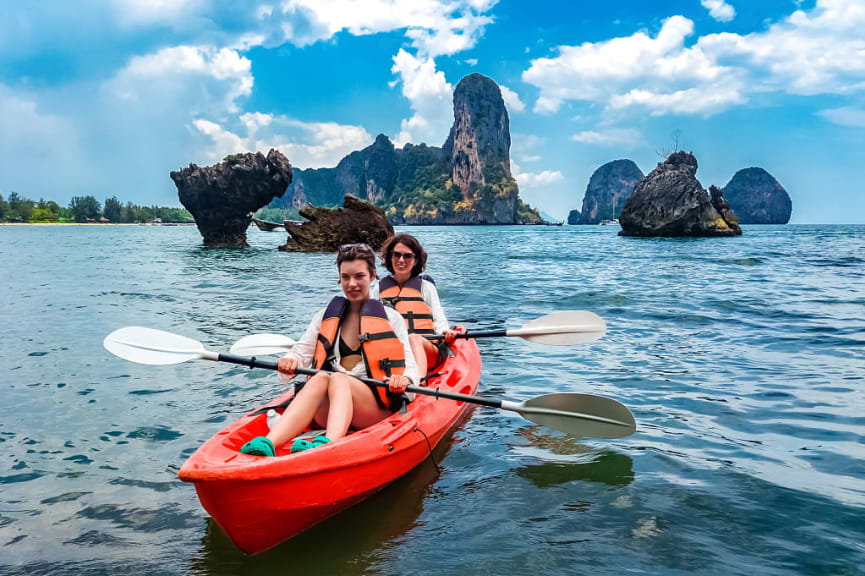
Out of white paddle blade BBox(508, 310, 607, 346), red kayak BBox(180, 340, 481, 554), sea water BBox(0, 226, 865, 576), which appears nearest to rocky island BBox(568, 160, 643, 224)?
sea water BBox(0, 226, 865, 576)

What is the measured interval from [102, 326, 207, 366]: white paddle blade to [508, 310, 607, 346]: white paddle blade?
3.26m

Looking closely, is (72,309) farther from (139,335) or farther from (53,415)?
(139,335)

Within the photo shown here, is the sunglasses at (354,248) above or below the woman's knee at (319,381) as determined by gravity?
above

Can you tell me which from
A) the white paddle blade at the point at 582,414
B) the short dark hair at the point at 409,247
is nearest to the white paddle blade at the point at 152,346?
the short dark hair at the point at 409,247

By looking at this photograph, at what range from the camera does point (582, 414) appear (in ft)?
13.9

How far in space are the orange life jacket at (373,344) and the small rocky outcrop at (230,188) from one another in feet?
111

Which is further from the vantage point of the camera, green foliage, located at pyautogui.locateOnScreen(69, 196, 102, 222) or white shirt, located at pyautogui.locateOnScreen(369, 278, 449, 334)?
green foliage, located at pyautogui.locateOnScreen(69, 196, 102, 222)

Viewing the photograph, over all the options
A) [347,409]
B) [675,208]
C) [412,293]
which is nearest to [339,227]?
[412,293]

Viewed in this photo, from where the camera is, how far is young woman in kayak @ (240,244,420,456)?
11.7ft

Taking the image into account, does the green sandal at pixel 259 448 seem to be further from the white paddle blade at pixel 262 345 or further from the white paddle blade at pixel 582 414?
the white paddle blade at pixel 582 414

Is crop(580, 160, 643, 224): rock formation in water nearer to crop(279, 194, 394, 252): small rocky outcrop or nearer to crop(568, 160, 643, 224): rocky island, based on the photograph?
crop(568, 160, 643, 224): rocky island

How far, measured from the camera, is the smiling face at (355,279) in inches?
154

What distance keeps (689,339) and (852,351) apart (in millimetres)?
2006

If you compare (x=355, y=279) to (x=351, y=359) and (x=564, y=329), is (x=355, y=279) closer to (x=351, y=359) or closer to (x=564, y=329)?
(x=351, y=359)
